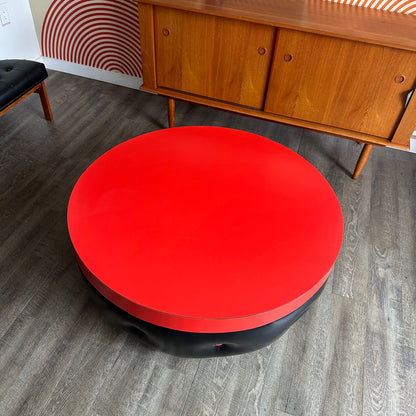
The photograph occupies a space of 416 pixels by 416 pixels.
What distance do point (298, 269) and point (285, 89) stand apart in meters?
1.12

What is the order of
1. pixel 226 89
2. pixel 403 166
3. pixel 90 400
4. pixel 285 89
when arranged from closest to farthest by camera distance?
pixel 90 400 < pixel 285 89 < pixel 226 89 < pixel 403 166

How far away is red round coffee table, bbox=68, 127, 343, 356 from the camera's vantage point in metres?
1.08

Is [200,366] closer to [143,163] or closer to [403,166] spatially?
[143,163]

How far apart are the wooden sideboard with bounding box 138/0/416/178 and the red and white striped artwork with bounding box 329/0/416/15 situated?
50 millimetres

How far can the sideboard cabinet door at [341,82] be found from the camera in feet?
5.53

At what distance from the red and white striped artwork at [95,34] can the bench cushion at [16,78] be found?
2.09 ft

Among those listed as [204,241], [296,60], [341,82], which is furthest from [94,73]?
[204,241]

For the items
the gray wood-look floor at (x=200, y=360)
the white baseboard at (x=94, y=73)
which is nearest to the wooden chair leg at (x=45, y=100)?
the gray wood-look floor at (x=200, y=360)

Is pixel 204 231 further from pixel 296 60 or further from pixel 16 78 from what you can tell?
pixel 16 78

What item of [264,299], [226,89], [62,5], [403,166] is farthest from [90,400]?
[62,5]

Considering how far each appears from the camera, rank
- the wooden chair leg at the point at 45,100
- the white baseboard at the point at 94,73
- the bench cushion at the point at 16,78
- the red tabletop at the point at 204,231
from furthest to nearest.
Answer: the white baseboard at the point at 94,73 → the wooden chair leg at the point at 45,100 → the bench cushion at the point at 16,78 → the red tabletop at the point at 204,231

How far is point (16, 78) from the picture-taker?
2.02m

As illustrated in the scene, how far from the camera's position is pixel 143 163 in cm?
146

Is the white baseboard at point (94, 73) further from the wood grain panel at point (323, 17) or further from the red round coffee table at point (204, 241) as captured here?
the red round coffee table at point (204, 241)
